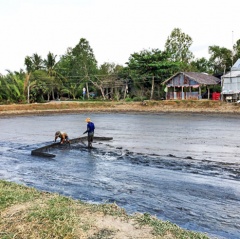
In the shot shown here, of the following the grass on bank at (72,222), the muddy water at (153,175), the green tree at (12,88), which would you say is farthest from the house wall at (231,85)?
the grass on bank at (72,222)

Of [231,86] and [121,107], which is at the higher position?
[231,86]

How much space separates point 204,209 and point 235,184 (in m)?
2.36

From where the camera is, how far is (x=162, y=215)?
25.8 feet

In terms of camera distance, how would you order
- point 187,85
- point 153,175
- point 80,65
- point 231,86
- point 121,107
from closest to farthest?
point 153,175, point 231,86, point 187,85, point 121,107, point 80,65

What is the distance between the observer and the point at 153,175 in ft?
37.1

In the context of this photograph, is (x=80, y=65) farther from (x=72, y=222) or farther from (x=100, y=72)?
(x=72, y=222)

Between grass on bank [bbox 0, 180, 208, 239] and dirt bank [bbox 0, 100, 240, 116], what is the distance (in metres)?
33.4

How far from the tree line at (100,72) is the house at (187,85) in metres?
1.91

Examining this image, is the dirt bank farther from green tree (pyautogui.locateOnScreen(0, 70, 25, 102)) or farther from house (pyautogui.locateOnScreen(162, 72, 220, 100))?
house (pyautogui.locateOnScreen(162, 72, 220, 100))

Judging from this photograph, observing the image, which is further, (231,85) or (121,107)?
(121,107)

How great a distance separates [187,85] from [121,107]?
9528 mm

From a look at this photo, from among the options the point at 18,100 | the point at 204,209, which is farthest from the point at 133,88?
the point at 204,209

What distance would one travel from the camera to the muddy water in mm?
8133

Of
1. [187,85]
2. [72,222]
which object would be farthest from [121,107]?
[72,222]
